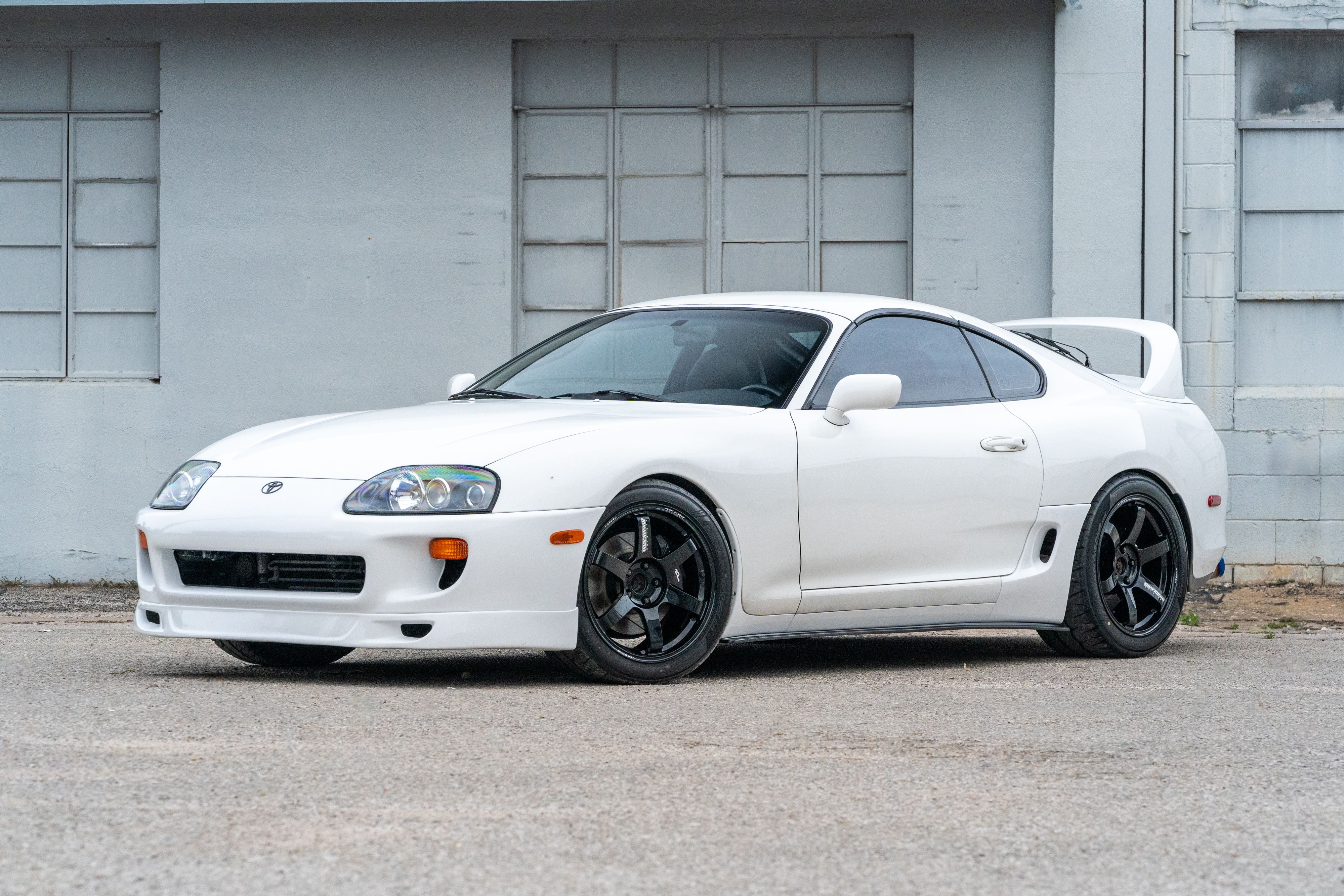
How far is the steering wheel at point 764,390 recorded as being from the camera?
617 cm

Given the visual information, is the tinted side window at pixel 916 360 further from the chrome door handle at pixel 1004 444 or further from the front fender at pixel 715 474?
the front fender at pixel 715 474

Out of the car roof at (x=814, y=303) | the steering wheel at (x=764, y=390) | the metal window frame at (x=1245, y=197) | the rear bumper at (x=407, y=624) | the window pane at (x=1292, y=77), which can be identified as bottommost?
the rear bumper at (x=407, y=624)

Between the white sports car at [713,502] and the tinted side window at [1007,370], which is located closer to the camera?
the white sports car at [713,502]

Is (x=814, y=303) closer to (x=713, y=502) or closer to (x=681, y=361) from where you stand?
(x=681, y=361)

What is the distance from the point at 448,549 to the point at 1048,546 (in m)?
2.55

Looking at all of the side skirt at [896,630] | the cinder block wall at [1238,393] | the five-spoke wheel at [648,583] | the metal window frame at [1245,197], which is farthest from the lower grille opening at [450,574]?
the metal window frame at [1245,197]

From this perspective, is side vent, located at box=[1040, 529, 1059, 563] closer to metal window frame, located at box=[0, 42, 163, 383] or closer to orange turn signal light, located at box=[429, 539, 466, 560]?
orange turn signal light, located at box=[429, 539, 466, 560]

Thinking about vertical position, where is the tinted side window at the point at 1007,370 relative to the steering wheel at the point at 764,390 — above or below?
above

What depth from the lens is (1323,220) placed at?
10594 mm

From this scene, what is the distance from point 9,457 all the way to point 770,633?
6.30m

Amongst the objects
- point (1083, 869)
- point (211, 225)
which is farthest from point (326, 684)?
point (211, 225)

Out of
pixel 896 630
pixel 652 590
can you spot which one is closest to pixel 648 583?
pixel 652 590

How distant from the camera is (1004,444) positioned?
259 inches

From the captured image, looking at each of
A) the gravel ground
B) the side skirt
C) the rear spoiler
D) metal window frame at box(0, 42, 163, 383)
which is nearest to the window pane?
the rear spoiler
